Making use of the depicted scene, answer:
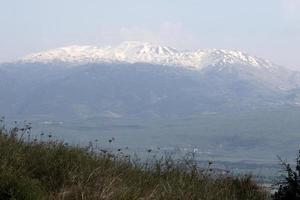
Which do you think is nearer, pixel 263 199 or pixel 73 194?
pixel 73 194

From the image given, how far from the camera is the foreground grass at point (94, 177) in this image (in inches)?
285

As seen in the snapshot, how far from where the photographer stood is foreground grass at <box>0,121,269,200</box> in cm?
725

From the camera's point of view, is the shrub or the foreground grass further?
the shrub

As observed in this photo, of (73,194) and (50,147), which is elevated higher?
(50,147)

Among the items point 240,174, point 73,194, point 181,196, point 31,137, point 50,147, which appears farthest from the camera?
point 240,174

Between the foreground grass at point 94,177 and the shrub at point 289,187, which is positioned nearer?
the foreground grass at point 94,177

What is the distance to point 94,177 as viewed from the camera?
785cm

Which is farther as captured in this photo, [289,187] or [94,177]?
[289,187]

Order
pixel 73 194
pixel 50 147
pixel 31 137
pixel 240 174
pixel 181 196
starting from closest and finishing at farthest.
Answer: pixel 73 194, pixel 181 196, pixel 50 147, pixel 31 137, pixel 240 174

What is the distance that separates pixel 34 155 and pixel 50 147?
0.74m

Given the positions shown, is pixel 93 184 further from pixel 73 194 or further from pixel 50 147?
pixel 50 147

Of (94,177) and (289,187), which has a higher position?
(289,187)

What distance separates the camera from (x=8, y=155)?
25.5 feet

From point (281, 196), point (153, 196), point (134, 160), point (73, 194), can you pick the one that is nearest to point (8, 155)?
point (73, 194)
